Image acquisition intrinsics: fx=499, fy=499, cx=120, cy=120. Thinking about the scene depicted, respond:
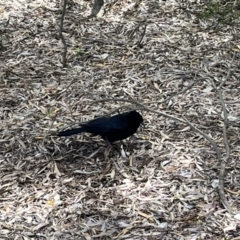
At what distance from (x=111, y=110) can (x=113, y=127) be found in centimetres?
70

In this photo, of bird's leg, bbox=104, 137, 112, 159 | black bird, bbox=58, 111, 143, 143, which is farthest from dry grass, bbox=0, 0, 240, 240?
black bird, bbox=58, 111, 143, 143

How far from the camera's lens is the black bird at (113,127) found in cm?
458

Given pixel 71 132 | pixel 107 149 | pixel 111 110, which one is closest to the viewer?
pixel 71 132

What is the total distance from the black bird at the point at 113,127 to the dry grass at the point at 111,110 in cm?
18

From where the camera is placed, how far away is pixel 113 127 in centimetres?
458

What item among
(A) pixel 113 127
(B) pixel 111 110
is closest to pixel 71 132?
(A) pixel 113 127

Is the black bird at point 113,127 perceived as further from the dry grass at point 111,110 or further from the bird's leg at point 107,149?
the dry grass at point 111,110

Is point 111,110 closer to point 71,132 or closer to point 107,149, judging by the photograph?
point 107,149

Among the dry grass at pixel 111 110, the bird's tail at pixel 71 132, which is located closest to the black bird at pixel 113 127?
the bird's tail at pixel 71 132

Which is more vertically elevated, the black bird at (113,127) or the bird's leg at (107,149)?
the black bird at (113,127)

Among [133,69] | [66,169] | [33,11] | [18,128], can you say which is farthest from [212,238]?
[33,11]

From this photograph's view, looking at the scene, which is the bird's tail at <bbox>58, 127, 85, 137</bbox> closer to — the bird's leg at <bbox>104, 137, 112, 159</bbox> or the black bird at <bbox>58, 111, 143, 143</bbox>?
the black bird at <bbox>58, 111, 143, 143</bbox>

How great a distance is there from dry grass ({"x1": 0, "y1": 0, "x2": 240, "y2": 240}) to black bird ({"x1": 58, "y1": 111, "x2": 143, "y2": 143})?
0.18 metres

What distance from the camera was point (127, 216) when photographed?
3.96 meters
